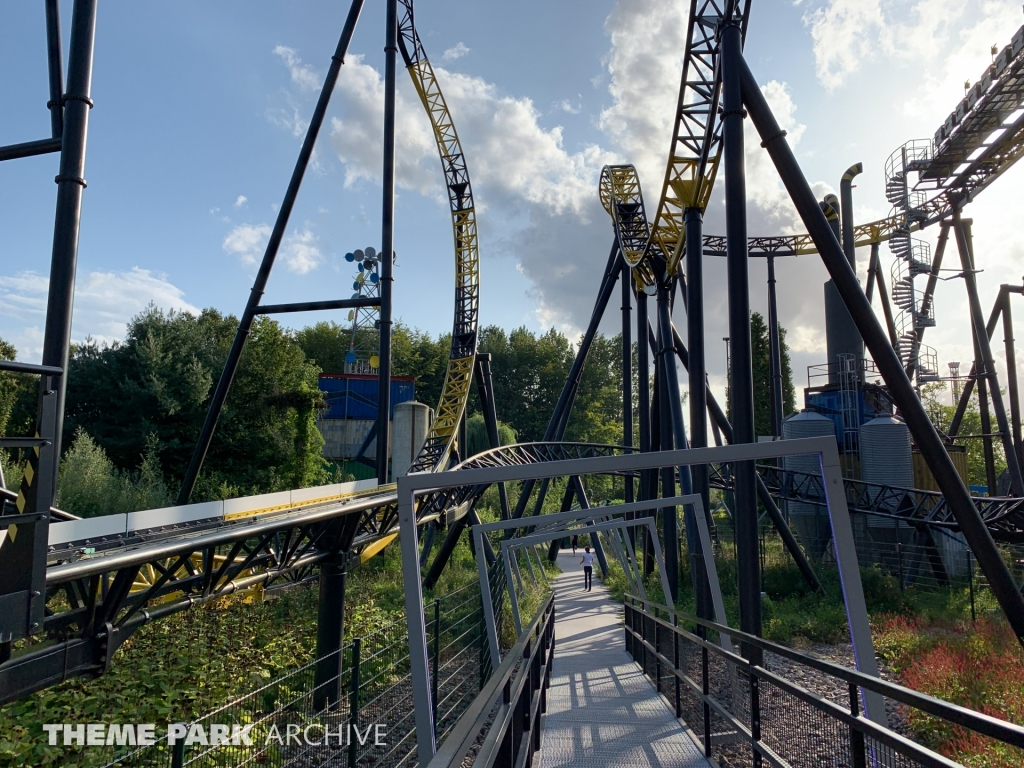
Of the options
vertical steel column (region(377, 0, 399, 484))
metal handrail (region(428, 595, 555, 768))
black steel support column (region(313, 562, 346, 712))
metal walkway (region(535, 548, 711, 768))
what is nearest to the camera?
metal handrail (region(428, 595, 555, 768))

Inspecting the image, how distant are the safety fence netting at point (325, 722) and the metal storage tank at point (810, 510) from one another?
1299cm

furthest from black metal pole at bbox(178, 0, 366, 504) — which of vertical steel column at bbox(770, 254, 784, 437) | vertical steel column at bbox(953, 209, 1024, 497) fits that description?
vertical steel column at bbox(953, 209, 1024, 497)

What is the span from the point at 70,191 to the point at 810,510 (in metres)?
21.1

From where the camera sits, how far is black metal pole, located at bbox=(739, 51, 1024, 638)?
707cm

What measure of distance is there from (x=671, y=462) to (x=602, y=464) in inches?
15.2

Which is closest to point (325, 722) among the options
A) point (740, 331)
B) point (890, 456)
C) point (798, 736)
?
point (798, 736)

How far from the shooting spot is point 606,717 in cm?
564

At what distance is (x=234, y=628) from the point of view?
1129cm

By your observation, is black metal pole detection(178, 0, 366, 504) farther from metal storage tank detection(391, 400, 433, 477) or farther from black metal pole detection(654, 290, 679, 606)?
metal storage tank detection(391, 400, 433, 477)

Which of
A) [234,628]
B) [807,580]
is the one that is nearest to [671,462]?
[234,628]

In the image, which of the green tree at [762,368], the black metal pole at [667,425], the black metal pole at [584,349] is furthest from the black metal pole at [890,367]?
the green tree at [762,368]

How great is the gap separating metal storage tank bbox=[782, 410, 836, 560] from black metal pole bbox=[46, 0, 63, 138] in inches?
734

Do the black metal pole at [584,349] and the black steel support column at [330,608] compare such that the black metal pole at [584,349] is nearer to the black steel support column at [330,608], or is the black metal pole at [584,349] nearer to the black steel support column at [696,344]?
the black steel support column at [696,344]

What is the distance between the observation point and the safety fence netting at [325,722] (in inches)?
202
